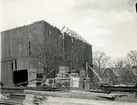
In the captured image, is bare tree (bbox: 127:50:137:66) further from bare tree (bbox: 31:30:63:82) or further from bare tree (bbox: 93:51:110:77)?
bare tree (bbox: 31:30:63:82)

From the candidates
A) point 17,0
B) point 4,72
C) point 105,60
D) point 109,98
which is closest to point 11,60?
point 4,72

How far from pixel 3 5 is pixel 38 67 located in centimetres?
1715

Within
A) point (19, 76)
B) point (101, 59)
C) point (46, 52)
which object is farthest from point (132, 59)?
point (46, 52)

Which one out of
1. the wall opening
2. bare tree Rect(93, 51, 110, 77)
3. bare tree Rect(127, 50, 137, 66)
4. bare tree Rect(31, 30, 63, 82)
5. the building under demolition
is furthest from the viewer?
bare tree Rect(93, 51, 110, 77)

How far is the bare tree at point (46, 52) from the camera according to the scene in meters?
22.5

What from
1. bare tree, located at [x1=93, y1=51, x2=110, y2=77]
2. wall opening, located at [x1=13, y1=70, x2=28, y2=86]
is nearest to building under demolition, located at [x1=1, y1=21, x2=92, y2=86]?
wall opening, located at [x1=13, y1=70, x2=28, y2=86]

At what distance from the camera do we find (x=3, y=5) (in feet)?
19.0

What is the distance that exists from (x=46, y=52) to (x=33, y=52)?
5.03 ft

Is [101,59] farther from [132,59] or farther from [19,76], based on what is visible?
[19,76]

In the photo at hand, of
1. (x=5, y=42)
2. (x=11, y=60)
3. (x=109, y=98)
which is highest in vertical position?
(x=5, y=42)

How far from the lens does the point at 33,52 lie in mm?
23406

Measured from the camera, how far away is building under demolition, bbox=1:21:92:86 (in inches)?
896

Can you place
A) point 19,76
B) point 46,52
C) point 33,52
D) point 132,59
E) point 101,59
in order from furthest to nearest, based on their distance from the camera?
point 101,59
point 132,59
point 19,76
point 33,52
point 46,52

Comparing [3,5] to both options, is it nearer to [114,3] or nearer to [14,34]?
[114,3]
